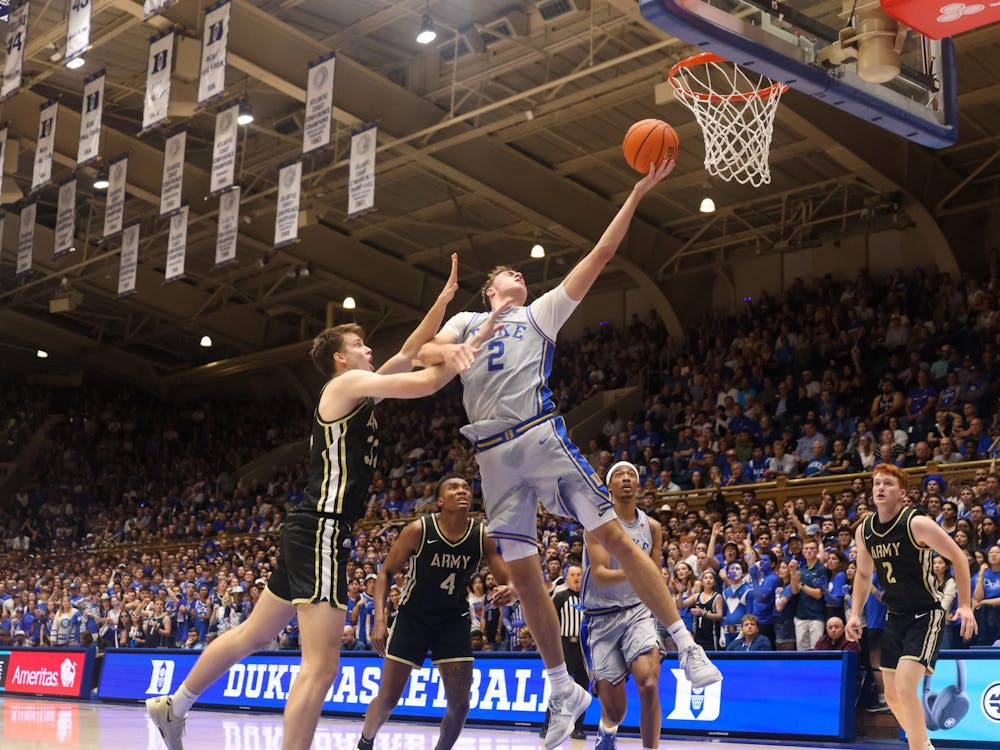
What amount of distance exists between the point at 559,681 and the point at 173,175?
1439 cm

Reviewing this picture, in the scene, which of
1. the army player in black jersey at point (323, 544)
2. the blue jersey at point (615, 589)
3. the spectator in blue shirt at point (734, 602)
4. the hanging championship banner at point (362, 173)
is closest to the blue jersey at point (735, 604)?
the spectator in blue shirt at point (734, 602)

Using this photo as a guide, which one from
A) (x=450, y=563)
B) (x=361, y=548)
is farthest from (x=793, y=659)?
(x=361, y=548)

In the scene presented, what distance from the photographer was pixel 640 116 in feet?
69.8

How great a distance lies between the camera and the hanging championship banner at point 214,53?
15711 mm

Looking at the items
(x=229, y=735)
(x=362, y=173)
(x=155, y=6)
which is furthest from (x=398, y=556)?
(x=362, y=173)

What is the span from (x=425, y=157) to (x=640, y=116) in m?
3.91

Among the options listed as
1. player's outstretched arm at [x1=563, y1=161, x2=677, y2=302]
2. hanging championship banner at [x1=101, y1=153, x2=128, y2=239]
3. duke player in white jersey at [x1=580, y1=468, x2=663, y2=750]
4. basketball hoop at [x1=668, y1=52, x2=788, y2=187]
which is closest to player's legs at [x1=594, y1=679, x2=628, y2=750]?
duke player in white jersey at [x1=580, y1=468, x2=663, y2=750]

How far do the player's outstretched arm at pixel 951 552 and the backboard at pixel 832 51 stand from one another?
→ 8.99 ft

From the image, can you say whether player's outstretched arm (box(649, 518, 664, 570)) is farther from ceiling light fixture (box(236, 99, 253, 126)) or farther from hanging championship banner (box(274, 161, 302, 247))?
ceiling light fixture (box(236, 99, 253, 126))

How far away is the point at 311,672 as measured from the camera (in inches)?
218

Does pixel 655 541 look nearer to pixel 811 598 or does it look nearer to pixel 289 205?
pixel 811 598

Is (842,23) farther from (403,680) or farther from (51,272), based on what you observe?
(51,272)

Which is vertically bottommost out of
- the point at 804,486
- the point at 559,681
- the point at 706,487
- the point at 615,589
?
the point at 559,681

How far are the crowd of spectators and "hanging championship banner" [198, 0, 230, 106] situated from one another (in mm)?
7000
